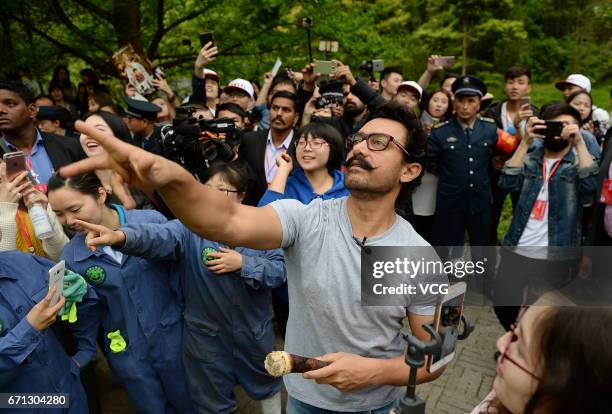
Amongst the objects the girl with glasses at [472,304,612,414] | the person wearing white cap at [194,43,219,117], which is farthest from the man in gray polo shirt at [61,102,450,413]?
the person wearing white cap at [194,43,219,117]

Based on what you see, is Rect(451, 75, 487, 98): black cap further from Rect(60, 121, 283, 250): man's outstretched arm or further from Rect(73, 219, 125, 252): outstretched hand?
Rect(73, 219, 125, 252): outstretched hand

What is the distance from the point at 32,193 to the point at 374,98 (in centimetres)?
289

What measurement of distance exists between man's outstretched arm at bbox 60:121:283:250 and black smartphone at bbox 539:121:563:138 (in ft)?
9.07

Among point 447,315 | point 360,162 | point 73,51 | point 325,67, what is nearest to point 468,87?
point 325,67

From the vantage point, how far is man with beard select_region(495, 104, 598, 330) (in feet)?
11.4

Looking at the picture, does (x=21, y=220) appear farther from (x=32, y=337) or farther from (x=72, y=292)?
(x=32, y=337)

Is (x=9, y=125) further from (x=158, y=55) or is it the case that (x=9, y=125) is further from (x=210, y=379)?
(x=158, y=55)

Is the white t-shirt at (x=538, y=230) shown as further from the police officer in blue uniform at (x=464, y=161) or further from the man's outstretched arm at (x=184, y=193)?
the man's outstretched arm at (x=184, y=193)

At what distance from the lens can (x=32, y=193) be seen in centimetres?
249

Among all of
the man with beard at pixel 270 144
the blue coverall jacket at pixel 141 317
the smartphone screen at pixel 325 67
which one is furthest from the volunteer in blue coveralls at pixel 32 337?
the smartphone screen at pixel 325 67

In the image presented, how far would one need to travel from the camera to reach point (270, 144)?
4254mm

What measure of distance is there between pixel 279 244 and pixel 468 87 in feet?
11.4

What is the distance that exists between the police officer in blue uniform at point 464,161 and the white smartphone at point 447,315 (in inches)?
130

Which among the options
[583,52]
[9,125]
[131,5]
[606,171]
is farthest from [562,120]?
[583,52]
